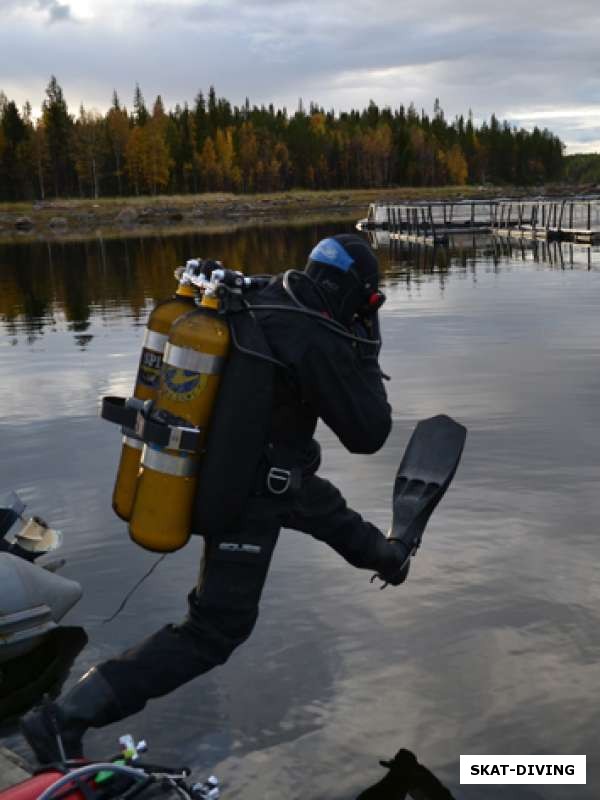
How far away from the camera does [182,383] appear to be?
449 cm

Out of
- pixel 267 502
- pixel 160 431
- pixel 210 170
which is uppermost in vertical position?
pixel 210 170

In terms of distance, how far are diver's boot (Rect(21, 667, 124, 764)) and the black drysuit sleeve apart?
1599mm

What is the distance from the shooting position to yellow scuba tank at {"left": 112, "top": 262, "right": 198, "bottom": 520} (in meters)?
4.86

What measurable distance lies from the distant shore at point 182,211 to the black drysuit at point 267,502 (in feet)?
315

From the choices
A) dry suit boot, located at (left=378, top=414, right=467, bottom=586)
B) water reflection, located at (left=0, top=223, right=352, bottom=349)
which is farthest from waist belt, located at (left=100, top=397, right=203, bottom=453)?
water reflection, located at (left=0, top=223, right=352, bottom=349)

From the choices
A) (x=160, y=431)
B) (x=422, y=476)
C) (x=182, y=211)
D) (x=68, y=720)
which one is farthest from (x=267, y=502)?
(x=182, y=211)

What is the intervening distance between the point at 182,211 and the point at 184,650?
134 meters

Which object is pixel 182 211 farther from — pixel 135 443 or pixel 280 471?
pixel 280 471

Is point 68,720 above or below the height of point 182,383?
below

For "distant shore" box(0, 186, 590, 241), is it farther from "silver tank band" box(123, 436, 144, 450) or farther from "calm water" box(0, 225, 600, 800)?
"silver tank band" box(123, 436, 144, 450)

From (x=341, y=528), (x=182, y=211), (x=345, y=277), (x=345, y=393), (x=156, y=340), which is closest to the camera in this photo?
(x=345, y=393)

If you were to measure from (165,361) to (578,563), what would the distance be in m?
4.34

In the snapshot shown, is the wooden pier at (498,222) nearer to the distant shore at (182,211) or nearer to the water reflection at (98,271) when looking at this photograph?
the water reflection at (98,271)

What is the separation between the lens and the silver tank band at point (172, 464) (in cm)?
A: 451
